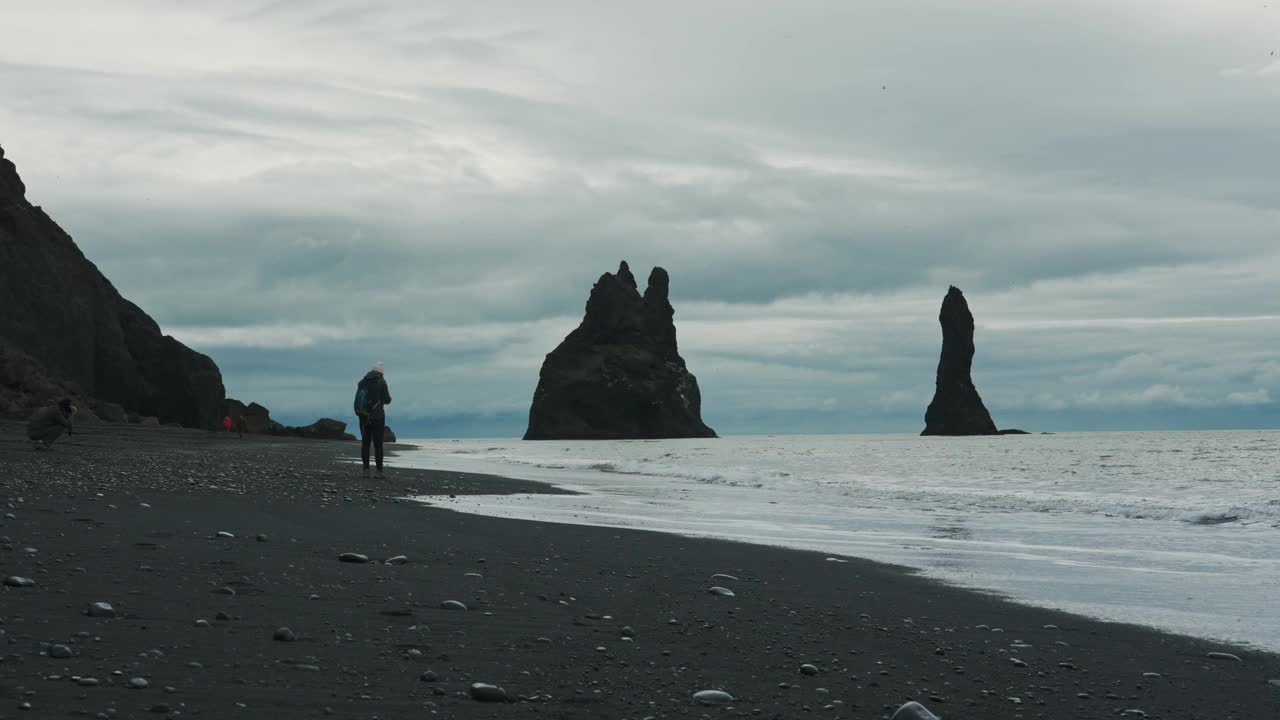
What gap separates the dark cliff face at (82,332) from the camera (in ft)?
176

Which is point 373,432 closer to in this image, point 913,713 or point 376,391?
point 376,391

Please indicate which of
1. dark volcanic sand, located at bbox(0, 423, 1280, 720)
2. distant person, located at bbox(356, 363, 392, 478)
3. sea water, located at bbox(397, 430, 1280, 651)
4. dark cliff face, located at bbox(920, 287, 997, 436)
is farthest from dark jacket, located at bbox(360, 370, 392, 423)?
dark cliff face, located at bbox(920, 287, 997, 436)

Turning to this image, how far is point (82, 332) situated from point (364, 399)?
4600 centimetres

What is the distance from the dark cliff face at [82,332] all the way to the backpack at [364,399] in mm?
34466

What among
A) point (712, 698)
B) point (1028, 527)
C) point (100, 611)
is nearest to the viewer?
point (712, 698)

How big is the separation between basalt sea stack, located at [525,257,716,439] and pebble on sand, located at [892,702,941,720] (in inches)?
6462

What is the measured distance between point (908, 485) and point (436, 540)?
18.1 meters

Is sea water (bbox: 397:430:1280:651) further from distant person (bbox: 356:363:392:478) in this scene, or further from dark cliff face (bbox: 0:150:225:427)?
dark cliff face (bbox: 0:150:225:427)

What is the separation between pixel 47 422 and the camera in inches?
791

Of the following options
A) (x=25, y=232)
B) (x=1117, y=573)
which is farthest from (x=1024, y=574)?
(x=25, y=232)

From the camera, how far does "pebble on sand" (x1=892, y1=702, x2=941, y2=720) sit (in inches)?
175

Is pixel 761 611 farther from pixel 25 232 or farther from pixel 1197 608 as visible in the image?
pixel 25 232

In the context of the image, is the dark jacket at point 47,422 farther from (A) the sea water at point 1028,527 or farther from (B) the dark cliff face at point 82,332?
(B) the dark cliff face at point 82,332

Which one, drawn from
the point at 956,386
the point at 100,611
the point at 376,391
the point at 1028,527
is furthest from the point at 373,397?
the point at 956,386
